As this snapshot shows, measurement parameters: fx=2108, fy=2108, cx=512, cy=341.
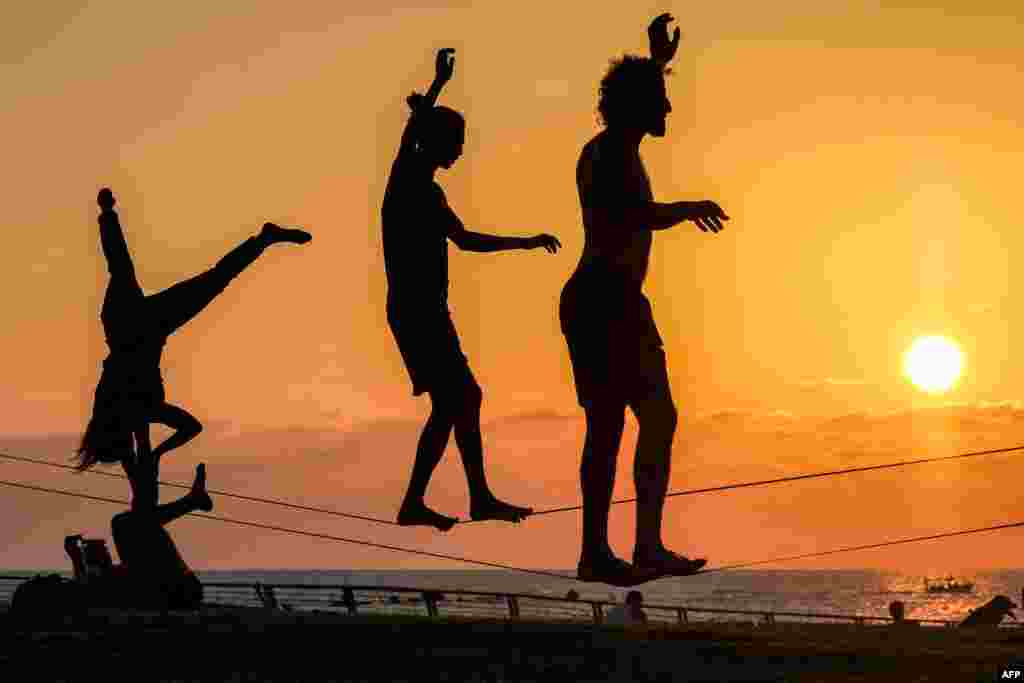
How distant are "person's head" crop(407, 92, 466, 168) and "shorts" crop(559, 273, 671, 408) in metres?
2.10

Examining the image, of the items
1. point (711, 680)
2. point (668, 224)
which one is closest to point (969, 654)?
point (711, 680)

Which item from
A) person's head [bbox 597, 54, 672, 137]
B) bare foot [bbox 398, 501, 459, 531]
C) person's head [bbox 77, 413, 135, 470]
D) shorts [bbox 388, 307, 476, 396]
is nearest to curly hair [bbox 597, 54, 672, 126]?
person's head [bbox 597, 54, 672, 137]

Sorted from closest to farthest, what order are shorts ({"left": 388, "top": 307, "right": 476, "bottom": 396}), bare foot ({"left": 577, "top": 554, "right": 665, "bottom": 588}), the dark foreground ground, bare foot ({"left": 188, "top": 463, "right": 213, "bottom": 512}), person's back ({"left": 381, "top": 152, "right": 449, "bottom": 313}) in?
the dark foreground ground
bare foot ({"left": 577, "top": 554, "right": 665, "bottom": 588})
person's back ({"left": 381, "top": 152, "right": 449, "bottom": 313})
shorts ({"left": 388, "top": 307, "right": 476, "bottom": 396})
bare foot ({"left": 188, "top": 463, "right": 213, "bottom": 512})

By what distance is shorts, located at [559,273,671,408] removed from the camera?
16922 mm

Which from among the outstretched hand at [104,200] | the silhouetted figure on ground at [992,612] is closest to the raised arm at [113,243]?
the outstretched hand at [104,200]

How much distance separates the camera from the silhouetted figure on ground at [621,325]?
1688 centimetres

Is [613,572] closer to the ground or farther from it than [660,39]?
closer to the ground

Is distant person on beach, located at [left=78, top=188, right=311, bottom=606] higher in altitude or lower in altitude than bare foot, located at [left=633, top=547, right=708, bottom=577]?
higher

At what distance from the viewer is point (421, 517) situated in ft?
61.7

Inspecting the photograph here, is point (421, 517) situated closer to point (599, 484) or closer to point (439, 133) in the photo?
point (599, 484)

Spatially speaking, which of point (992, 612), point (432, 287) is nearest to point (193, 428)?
point (432, 287)

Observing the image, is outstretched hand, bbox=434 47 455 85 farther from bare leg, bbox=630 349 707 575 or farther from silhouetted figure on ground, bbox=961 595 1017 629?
silhouetted figure on ground, bbox=961 595 1017 629

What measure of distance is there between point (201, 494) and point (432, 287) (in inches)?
162

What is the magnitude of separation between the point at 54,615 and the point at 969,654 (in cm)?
823
